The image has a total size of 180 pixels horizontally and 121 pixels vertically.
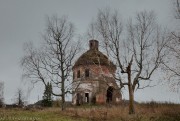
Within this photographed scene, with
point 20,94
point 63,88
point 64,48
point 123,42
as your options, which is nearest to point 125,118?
point 123,42

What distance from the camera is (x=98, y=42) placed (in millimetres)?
27328

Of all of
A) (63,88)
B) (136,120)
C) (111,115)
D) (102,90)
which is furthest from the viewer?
(102,90)

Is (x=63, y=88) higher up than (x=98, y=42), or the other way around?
(x=98, y=42)

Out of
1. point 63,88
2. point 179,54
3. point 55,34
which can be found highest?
point 55,34

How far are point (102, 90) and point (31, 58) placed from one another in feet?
43.4

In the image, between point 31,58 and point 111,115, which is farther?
point 31,58

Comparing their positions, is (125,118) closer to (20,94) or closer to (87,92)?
(87,92)

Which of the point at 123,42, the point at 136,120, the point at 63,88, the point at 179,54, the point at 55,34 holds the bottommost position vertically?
the point at 136,120

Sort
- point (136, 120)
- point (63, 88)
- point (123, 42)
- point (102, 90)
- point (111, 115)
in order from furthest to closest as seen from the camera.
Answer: point (102, 90)
point (63, 88)
point (123, 42)
point (111, 115)
point (136, 120)

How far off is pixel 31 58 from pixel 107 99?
16071mm

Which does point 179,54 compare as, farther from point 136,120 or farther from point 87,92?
point 87,92

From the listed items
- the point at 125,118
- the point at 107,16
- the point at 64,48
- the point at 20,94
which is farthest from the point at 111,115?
the point at 20,94

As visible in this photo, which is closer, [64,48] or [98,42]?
[98,42]

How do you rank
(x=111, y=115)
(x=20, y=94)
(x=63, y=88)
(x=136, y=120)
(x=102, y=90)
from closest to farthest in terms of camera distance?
(x=136, y=120) → (x=111, y=115) → (x=63, y=88) → (x=102, y=90) → (x=20, y=94)
